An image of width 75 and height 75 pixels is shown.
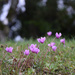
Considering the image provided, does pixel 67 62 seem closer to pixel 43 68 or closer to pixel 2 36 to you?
pixel 43 68

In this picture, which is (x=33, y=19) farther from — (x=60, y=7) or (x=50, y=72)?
(x=50, y=72)

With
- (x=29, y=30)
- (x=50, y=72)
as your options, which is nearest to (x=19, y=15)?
(x=29, y=30)

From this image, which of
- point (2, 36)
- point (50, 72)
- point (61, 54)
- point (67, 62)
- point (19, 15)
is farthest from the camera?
point (19, 15)

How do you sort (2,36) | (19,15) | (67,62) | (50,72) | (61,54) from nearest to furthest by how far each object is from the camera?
(50,72), (67,62), (61,54), (2,36), (19,15)

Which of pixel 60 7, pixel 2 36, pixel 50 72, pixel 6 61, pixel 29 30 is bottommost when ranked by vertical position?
pixel 50 72

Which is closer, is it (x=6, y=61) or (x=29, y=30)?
(x=6, y=61)

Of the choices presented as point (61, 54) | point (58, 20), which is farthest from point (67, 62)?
point (58, 20)

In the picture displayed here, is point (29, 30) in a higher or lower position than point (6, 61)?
higher
